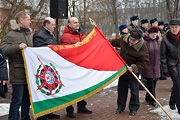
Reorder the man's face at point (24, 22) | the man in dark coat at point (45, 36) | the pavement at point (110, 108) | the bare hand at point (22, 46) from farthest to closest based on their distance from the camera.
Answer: the pavement at point (110, 108), the man in dark coat at point (45, 36), the man's face at point (24, 22), the bare hand at point (22, 46)

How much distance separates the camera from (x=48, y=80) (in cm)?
506

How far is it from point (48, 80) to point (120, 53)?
84.1 inches

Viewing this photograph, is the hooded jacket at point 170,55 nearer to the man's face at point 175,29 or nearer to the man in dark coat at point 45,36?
the man's face at point 175,29

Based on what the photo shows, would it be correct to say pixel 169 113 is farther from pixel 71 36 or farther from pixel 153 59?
pixel 71 36

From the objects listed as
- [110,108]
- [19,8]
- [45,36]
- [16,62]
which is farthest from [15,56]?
[19,8]

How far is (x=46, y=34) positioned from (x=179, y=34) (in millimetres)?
3185

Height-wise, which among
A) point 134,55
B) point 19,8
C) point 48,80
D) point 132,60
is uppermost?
point 19,8

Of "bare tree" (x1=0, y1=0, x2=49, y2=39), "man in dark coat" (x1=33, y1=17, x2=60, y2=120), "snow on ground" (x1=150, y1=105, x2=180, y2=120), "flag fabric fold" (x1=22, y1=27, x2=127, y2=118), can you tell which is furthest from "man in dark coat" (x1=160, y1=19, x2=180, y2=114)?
"bare tree" (x1=0, y1=0, x2=49, y2=39)

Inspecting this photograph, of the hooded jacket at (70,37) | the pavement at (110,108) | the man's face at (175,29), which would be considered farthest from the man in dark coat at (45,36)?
the man's face at (175,29)

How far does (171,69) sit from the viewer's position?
21.0ft

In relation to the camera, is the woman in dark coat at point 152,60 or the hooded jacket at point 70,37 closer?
the hooded jacket at point 70,37

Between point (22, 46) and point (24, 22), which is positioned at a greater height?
point (24, 22)

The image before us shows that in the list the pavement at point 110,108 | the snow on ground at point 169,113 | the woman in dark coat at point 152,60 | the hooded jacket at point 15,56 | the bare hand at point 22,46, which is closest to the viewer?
the bare hand at point 22,46

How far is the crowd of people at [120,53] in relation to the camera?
4.93m
